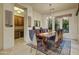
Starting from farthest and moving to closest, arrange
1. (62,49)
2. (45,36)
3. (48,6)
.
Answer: (45,36) → (62,49) → (48,6)

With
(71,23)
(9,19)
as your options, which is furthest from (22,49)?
(71,23)

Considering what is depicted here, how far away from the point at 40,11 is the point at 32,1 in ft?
1.53

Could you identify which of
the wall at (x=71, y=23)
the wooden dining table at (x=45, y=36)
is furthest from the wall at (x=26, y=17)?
the wooden dining table at (x=45, y=36)

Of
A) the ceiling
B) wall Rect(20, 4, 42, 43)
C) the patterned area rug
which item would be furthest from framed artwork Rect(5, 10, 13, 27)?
the patterned area rug

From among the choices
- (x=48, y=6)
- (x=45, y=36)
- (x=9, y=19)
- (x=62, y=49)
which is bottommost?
(x=62, y=49)

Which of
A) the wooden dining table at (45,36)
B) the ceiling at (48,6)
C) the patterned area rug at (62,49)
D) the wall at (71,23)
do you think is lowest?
the patterned area rug at (62,49)

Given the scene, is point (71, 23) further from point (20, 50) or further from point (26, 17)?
point (20, 50)

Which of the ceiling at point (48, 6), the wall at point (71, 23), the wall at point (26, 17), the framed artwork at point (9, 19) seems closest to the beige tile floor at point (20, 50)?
the wall at point (26, 17)

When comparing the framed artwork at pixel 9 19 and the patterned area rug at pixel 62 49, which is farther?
the framed artwork at pixel 9 19

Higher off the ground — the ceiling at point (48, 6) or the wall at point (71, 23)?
the ceiling at point (48, 6)

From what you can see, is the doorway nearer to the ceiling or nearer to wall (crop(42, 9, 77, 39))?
the ceiling

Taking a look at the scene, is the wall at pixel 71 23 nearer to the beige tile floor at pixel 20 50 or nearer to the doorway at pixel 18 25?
the doorway at pixel 18 25
